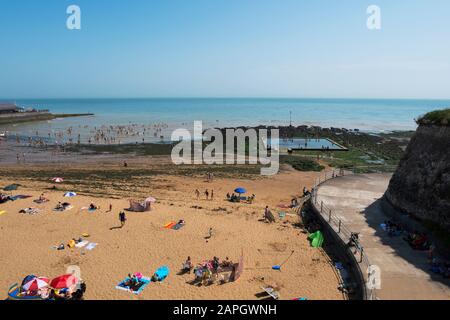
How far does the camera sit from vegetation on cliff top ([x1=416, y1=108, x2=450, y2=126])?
1984cm

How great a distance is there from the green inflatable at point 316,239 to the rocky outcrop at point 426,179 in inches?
205

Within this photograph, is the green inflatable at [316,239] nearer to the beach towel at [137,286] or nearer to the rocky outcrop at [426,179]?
the rocky outcrop at [426,179]

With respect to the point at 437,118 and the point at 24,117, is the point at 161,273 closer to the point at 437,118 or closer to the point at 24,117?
the point at 437,118

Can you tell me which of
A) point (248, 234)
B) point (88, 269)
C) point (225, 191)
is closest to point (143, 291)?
point (88, 269)

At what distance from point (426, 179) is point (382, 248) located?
5.57 m

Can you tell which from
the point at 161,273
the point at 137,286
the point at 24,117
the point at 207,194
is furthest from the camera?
the point at 24,117

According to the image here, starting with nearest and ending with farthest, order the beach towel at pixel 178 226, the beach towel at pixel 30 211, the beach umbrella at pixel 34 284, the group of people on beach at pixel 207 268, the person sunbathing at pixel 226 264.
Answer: the beach umbrella at pixel 34 284
the group of people on beach at pixel 207 268
the person sunbathing at pixel 226 264
the beach towel at pixel 178 226
the beach towel at pixel 30 211

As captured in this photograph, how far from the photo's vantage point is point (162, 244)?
18.5m

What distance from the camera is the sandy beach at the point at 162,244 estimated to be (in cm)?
1456

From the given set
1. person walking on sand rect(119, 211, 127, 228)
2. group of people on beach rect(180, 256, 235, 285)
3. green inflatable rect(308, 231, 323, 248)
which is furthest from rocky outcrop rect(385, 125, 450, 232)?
person walking on sand rect(119, 211, 127, 228)

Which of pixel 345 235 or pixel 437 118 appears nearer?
pixel 345 235

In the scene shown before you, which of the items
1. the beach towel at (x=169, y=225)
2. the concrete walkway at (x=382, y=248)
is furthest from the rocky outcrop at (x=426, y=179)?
the beach towel at (x=169, y=225)

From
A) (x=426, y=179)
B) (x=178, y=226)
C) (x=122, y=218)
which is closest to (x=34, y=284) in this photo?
(x=122, y=218)

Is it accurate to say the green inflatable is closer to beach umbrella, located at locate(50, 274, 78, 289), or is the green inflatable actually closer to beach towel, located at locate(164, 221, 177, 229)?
beach towel, located at locate(164, 221, 177, 229)
